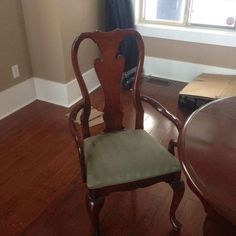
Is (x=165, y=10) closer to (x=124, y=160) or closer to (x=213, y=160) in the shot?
(x=124, y=160)

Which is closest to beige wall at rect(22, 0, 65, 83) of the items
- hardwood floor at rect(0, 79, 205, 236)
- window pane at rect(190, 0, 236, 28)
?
hardwood floor at rect(0, 79, 205, 236)

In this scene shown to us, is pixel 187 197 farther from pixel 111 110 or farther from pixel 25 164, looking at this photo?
pixel 25 164

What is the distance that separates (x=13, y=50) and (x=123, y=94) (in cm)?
110

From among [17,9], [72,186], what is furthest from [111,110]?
[17,9]

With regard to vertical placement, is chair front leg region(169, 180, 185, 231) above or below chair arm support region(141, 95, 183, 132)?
below

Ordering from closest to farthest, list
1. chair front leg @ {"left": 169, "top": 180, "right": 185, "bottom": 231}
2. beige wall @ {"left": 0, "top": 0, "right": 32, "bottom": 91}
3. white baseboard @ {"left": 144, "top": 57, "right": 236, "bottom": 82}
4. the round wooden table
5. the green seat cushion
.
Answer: the round wooden table
the green seat cushion
chair front leg @ {"left": 169, "top": 180, "right": 185, "bottom": 231}
beige wall @ {"left": 0, "top": 0, "right": 32, "bottom": 91}
white baseboard @ {"left": 144, "top": 57, "right": 236, "bottom": 82}

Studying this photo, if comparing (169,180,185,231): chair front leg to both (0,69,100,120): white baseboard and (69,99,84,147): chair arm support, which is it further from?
(0,69,100,120): white baseboard

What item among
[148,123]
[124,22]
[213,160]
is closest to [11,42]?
[124,22]

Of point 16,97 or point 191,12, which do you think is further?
point 191,12

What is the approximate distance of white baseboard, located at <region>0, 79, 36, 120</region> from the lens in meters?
2.47

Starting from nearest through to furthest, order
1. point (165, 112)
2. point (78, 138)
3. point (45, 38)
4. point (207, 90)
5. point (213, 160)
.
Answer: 1. point (213, 160)
2. point (78, 138)
3. point (165, 112)
4. point (45, 38)
5. point (207, 90)

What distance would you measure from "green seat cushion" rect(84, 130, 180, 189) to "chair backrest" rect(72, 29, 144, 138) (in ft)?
0.43

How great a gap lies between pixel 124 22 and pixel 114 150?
1831 millimetres

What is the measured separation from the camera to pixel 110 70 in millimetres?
1412
